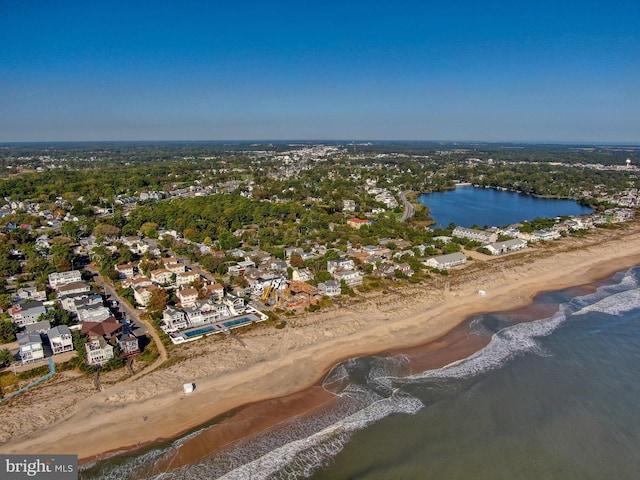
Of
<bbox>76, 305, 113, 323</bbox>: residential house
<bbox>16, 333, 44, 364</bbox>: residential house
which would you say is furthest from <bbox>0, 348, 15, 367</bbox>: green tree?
<bbox>76, 305, 113, 323</bbox>: residential house

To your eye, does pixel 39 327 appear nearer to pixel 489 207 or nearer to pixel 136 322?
pixel 136 322

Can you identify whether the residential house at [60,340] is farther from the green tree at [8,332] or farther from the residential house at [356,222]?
the residential house at [356,222]

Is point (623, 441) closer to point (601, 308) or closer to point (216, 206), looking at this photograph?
point (601, 308)

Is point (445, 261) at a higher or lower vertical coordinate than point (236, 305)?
higher

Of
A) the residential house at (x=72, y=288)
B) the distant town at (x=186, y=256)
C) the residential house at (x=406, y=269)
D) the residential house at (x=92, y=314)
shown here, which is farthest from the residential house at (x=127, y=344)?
the residential house at (x=406, y=269)

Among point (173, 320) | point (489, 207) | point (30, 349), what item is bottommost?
point (30, 349)

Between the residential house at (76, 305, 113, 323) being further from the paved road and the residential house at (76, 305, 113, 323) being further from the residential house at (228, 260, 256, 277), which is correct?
the paved road
